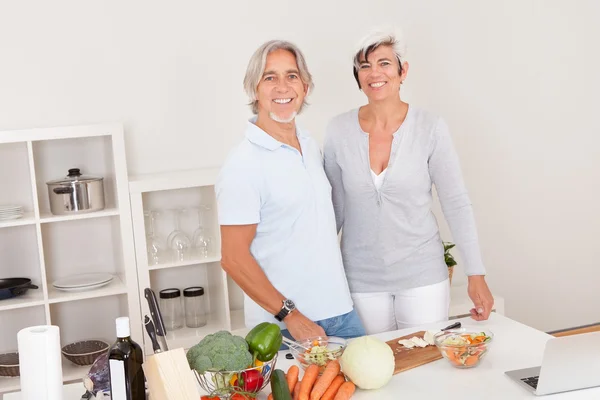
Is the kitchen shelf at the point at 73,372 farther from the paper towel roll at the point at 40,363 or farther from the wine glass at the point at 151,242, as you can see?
the paper towel roll at the point at 40,363

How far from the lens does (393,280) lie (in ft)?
9.06

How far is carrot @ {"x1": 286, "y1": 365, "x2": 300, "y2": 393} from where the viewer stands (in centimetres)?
205

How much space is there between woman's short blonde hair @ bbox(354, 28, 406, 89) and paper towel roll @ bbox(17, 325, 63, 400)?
1496 millimetres

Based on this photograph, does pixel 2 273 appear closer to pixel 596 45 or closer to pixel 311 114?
pixel 311 114

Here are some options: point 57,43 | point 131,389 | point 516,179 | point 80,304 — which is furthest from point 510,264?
point 131,389

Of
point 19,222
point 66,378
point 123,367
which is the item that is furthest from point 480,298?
point 19,222

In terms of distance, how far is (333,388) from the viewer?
2.03 metres

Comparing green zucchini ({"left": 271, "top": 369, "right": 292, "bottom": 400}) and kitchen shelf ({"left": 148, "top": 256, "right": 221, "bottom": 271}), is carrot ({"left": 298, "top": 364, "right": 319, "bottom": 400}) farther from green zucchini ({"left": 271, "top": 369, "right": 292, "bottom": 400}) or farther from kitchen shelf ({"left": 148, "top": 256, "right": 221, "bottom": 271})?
kitchen shelf ({"left": 148, "top": 256, "right": 221, "bottom": 271})

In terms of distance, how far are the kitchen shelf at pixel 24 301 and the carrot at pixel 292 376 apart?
1.75 meters

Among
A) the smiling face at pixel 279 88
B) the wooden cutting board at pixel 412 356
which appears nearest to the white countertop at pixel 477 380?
the wooden cutting board at pixel 412 356

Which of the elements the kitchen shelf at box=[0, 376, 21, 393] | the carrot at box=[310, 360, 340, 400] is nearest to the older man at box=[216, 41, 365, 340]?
the carrot at box=[310, 360, 340, 400]

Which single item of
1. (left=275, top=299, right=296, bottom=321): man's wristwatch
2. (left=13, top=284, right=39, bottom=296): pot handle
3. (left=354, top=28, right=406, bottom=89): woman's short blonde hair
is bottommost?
(left=13, top=284, right=39, bottom=296): pot handle

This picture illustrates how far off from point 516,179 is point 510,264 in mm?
488

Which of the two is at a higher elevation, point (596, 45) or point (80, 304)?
point (596, 45)
